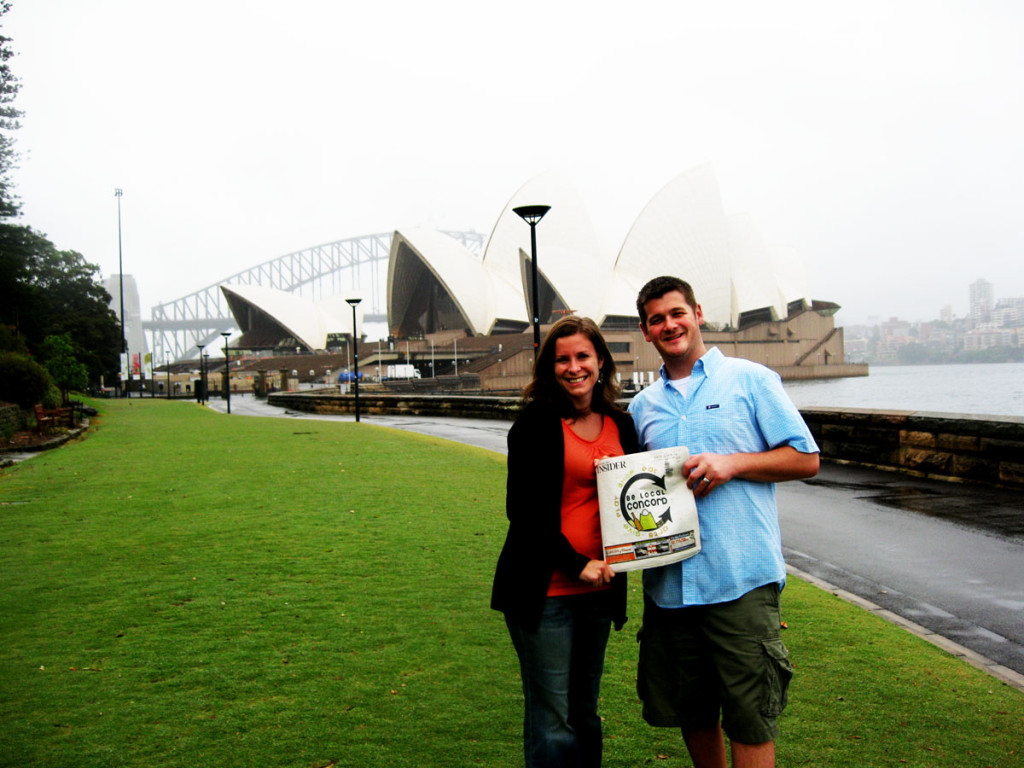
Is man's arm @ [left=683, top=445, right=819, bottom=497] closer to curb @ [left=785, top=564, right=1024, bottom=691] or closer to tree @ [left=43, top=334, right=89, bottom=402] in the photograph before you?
curb @ [left=785, top=564, right=1024, bottom=691]

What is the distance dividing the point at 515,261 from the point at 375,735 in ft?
229

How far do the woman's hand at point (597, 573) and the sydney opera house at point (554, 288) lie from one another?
5244 centimetres

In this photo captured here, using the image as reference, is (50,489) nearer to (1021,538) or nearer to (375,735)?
(375,735)

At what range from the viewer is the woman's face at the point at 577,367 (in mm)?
2396

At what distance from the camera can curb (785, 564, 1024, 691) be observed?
12.5 ft

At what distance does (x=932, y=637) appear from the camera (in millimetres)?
4383

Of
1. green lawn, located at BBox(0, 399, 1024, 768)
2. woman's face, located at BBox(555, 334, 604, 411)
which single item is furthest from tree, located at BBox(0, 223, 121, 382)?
woman's face, located at BBox(555, 334, 604, 411)

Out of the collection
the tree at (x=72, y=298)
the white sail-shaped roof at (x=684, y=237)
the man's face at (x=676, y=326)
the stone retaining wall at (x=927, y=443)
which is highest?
the white sail-shaped roof at (x=684, y=237)

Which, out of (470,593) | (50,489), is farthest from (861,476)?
(50,489)

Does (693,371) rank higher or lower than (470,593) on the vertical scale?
higher

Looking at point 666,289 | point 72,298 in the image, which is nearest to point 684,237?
point 72,298

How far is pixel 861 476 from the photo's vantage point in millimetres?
10156

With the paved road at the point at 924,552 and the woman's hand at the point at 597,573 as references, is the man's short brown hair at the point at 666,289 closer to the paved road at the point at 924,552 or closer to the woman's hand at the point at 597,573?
the woman's hand at the point at 597,573

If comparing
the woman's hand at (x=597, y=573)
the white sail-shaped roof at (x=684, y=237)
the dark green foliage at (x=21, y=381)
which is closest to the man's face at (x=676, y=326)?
the woman's hand at (x=597, y=573)
